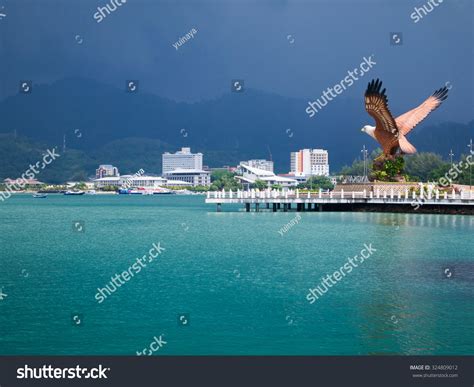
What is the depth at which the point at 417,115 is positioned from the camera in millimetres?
66500

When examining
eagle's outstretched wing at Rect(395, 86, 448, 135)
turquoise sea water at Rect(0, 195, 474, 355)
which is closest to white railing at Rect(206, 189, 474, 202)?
eagle's outstretched wing at Rect(395, 86, 448, 135)

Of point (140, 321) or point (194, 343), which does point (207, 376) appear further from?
point (140, 321)

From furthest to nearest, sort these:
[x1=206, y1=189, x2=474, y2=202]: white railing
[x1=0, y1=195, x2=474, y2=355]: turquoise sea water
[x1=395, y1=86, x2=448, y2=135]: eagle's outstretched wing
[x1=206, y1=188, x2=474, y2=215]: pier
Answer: [x1=395, y1=86, x2=448, y2=135]: eagle's outstretched wing, [x1=206, y1=189, x2=474, y2=202]: white railing, [x1=206, y1=188, x2=474, y2=215]: pier, [x1=0, y1=195, x2=474, y2=355]: turquoise sea water

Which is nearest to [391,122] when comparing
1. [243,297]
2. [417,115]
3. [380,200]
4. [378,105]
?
[378,105]

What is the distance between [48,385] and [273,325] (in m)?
7.27

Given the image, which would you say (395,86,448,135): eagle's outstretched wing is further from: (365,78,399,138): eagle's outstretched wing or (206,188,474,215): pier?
(206,188,474,215): pier

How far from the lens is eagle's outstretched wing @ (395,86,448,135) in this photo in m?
65.8

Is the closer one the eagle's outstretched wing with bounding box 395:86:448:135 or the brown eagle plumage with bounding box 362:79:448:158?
the brown eagle plumage with bounding box 362:79:448:158

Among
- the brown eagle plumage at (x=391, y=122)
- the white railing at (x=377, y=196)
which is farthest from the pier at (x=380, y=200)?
the brown eagle plumage at (x=391, y=122)

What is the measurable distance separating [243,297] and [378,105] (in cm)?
4130

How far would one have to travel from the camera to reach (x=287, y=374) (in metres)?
14.5

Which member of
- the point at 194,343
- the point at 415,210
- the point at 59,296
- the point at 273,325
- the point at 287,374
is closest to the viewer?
the point at 287,374

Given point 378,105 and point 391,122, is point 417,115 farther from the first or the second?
point 378,105

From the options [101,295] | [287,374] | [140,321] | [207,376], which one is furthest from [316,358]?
[101,295]
